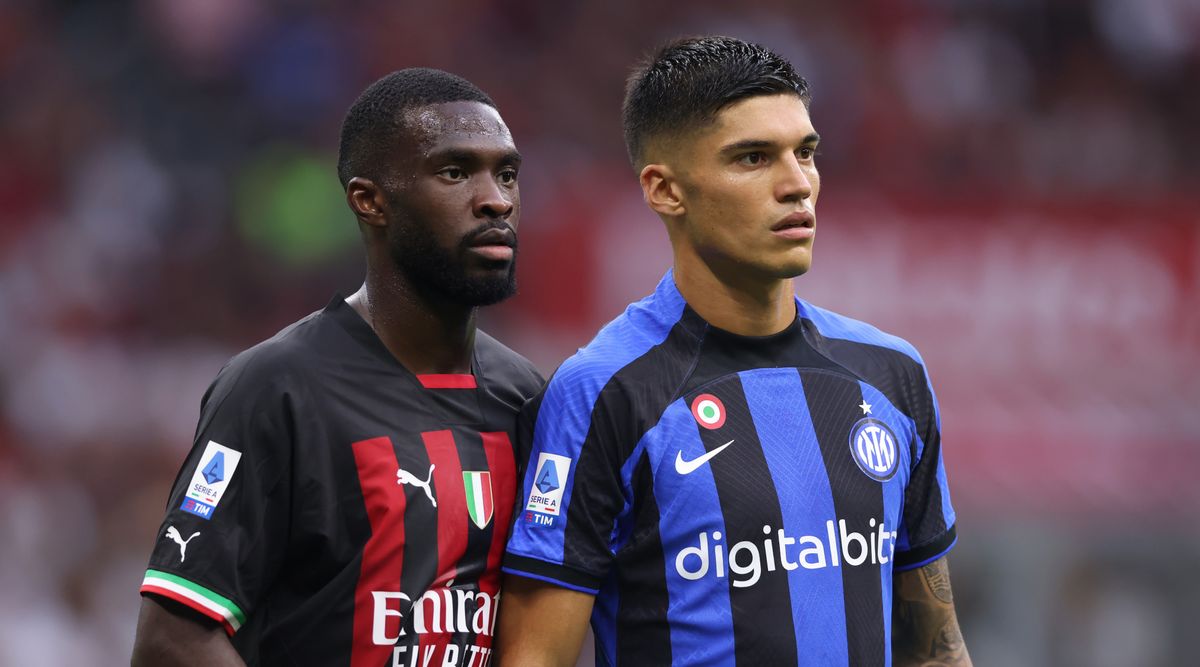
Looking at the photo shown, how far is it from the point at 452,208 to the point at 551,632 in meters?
0.97

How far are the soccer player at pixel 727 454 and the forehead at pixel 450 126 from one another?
0.37 metres

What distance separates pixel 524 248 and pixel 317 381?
588cm

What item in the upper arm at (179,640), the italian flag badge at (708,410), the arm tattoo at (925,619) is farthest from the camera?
the arm tattoo at (925,619)

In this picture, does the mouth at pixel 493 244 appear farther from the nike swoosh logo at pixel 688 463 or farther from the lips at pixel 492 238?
the nike swoosh logo at pixel 688 463

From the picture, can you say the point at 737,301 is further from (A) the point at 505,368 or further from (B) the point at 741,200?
(A) the point at 505,368

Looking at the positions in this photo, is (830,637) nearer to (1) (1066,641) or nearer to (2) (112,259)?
(1) (1066,641)

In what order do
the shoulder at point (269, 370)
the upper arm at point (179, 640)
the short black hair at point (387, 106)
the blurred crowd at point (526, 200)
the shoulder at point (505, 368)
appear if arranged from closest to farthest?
1. the upper arm at point (179, 640)
2. the shoulder at point (269, 370)
3. the short black hair at point (387, 106)
4. the shoulder at point (505, 368)
5. the blurred crowd at point (526, 200)

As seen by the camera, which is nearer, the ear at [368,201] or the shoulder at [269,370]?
the shoulder at [269,370]

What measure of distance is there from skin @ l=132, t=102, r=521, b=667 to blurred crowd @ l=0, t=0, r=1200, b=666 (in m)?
5.28

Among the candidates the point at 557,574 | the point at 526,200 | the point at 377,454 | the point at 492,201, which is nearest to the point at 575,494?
the point at 557,574

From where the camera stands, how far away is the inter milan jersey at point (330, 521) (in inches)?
141

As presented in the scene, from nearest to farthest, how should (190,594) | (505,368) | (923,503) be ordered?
(190,594) → (923,503) → (505,368)

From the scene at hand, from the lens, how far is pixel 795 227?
376 centimetres

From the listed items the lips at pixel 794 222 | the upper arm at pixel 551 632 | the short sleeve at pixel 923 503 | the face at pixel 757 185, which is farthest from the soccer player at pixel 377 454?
the short sleeve at pixel 923 503
